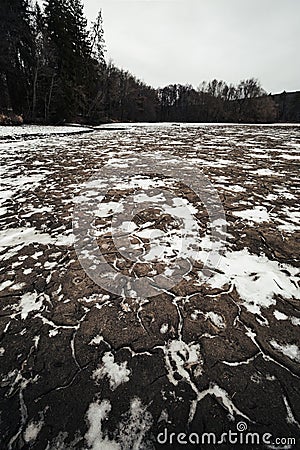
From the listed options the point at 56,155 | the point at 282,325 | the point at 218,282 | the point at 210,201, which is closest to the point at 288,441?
the point at 282,325

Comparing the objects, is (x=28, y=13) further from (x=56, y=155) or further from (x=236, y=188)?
(x=236, y=188)

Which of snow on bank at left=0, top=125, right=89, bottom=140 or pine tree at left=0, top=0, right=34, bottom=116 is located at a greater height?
pine tree at left=0, top=0, right=34, bottom=116

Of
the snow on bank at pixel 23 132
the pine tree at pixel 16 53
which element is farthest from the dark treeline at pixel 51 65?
the snow on bank at pixel 23 132

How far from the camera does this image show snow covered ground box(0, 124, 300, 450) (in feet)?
3.58

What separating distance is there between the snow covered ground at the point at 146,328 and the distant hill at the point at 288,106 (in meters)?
53.1

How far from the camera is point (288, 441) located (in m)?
1.04

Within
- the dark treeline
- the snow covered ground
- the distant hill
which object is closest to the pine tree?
the dark treeline

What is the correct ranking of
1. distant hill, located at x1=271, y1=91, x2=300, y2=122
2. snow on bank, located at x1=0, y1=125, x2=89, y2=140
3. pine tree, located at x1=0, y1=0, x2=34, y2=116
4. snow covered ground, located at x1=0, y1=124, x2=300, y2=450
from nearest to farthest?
snow covered ground, located at x1=0, y1=124, x2=300, y2=450 < snow on bank, located at x1=0, y1=125, x2=89, y2=140 < pine tree, located at x1=0, y1=0, x2=34, y2=116 < distant hill, located at x1=271, y1=91, x2=300, y2=122

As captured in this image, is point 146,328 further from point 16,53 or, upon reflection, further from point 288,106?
point 288,106

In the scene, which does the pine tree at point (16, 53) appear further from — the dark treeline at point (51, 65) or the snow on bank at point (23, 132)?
the snow on bank at point (23, 132)

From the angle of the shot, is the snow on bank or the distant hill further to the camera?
the distant hill

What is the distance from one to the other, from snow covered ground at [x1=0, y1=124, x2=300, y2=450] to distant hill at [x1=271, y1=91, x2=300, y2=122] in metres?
53.1

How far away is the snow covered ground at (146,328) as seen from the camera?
43.0 inches

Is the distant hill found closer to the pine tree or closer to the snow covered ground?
the pine tree
